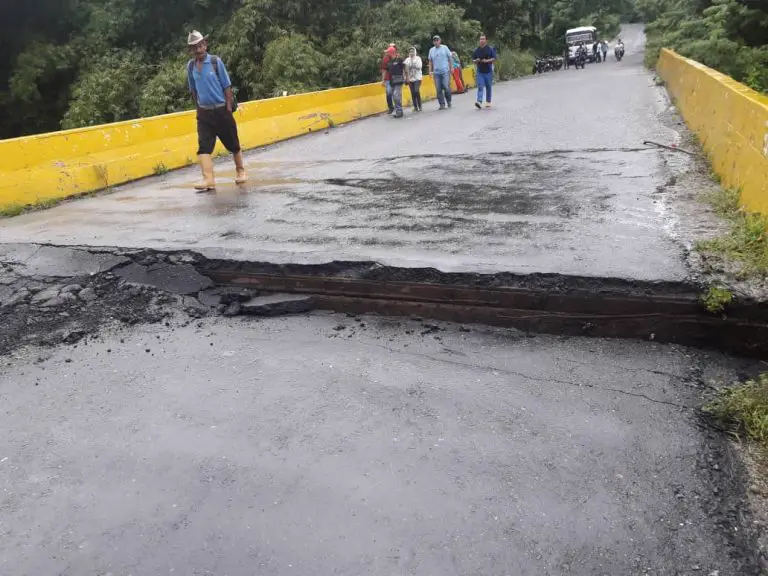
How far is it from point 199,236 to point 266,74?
16745 mm

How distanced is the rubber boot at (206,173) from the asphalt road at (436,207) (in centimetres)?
19

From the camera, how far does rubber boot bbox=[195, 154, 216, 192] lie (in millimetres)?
7441

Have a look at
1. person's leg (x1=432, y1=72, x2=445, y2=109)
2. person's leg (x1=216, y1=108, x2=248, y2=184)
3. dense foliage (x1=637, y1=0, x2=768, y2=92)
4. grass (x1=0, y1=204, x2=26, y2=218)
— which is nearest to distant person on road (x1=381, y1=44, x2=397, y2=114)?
person's leg (x1=432, y1=72, x2=445, y2=109)

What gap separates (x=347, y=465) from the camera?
2.83m

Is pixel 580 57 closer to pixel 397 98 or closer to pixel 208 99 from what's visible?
pixel 397 98

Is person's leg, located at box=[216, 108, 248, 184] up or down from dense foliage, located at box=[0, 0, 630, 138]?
down

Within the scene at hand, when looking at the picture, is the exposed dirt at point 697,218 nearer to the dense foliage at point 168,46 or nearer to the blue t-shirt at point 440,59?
the blue t-shirt at point 440,59

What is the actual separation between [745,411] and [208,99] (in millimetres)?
6365

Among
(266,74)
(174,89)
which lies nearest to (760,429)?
(266,74)

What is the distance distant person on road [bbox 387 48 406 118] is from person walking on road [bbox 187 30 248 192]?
7.44 metres

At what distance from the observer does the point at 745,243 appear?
3.99m

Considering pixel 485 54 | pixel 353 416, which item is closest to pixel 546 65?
pixel 485 54

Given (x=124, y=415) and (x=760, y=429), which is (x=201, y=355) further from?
(x=760, y=429)

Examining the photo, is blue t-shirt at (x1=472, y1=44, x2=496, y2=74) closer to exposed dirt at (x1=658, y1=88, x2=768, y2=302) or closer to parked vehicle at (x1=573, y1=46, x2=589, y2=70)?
exposed dirt at (x1=658, y1=88, x2=768, y2=302)
